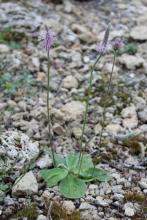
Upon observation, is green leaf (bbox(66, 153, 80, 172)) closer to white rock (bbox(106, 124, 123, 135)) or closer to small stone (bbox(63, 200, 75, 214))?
small stone (bbox(63, 200, 75, 214))

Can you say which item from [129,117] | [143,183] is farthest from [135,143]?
[143,183]

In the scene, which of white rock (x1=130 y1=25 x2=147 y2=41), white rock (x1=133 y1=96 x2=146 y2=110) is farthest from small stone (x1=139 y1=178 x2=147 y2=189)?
white rock (x1=130 y1=25 x2=147 y2=41)

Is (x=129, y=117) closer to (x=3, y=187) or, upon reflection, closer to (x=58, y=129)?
(x=58, y=129)

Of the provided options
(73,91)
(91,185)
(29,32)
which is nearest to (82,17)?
(29,32)

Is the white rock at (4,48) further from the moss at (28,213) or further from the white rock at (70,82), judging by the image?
the moss at (28,213)

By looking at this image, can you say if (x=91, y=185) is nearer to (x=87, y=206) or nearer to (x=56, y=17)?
(x=87, y=206)

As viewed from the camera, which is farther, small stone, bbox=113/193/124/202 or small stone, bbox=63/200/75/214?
small stone, bbox=113/193/124/202
